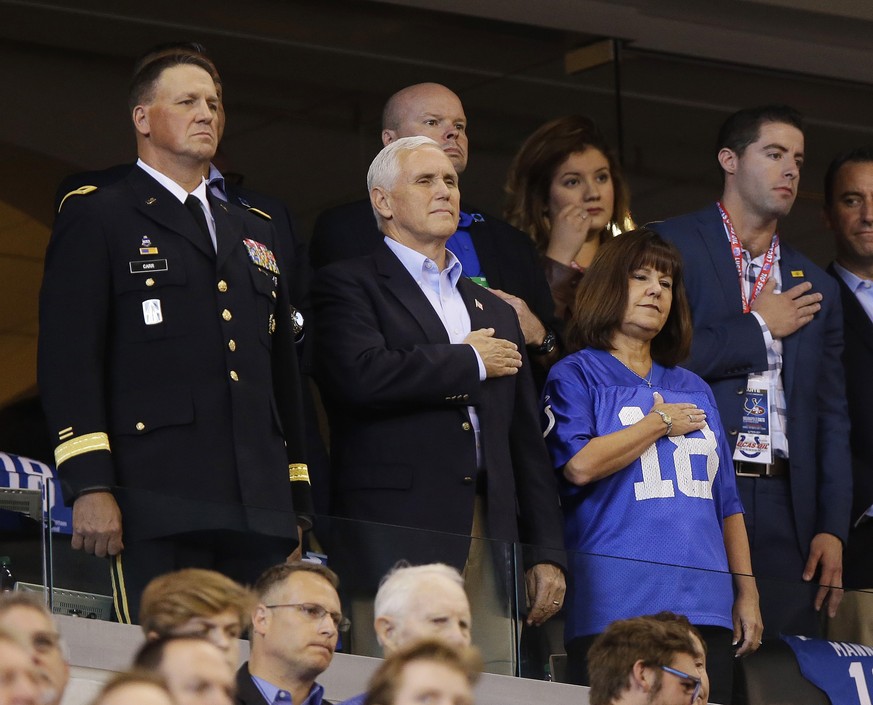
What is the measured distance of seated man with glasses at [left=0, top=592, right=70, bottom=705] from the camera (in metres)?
3.30

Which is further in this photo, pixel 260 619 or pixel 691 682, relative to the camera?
pixel 691 682

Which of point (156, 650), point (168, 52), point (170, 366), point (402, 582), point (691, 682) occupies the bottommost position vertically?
point (691, 682)

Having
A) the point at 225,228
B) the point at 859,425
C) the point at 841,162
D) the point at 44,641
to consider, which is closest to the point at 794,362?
the point at 859,425

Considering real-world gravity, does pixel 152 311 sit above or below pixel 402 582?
above

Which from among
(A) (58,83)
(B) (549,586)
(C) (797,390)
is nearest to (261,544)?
(B) (549,586)

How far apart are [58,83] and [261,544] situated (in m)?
3.97

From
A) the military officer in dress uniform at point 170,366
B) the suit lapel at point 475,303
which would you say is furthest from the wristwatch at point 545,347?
the military officer in dress uniform at point 170,366

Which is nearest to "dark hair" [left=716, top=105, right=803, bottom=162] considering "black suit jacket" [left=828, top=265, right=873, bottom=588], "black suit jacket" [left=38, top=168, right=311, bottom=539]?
"black suit jacket" [left=828, top=265, right=873, bottom=588]

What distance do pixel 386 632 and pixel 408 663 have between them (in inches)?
24.6

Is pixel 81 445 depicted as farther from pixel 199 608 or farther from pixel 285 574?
pixel 199 608

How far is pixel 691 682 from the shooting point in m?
4.27

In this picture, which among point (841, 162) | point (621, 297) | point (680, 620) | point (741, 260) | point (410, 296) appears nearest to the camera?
point (680, 620)

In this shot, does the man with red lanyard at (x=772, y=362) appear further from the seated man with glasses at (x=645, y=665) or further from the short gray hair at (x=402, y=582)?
the short gray hair at (x=402, y=582)

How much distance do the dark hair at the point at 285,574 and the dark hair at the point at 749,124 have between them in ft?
7.29
